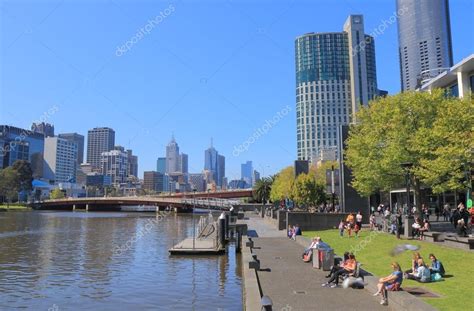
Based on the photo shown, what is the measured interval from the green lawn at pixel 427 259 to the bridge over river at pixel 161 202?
83.8 metres

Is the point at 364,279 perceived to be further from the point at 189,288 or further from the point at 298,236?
the point at 298,236

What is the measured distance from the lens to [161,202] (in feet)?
427

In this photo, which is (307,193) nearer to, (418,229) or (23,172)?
(418,229)

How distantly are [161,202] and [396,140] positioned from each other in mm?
101537

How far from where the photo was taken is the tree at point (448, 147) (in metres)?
Answer: 31.1

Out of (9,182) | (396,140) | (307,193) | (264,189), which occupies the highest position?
(9,182)

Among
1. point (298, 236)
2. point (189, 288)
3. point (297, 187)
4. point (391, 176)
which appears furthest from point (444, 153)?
point (297, 187)

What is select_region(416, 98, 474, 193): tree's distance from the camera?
3112 centimetres

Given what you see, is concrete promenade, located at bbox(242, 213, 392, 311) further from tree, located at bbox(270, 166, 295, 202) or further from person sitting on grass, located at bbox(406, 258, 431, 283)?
tree, located at bbox(270, 166, 295, 202)

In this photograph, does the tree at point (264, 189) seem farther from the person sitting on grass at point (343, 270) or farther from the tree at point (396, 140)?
the person sitting on grass at point (343, 270)

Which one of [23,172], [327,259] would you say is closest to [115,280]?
[327,259]

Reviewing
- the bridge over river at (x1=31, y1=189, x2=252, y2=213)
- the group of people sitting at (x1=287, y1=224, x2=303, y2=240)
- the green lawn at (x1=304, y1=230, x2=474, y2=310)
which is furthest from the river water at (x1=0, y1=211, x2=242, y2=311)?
the bridge over river at (x1=31, y1=189, x2=252, y2=213)

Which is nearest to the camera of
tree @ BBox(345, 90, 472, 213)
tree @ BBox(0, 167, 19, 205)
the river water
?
the river water

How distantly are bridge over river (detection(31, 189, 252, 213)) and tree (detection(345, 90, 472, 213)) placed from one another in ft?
244
